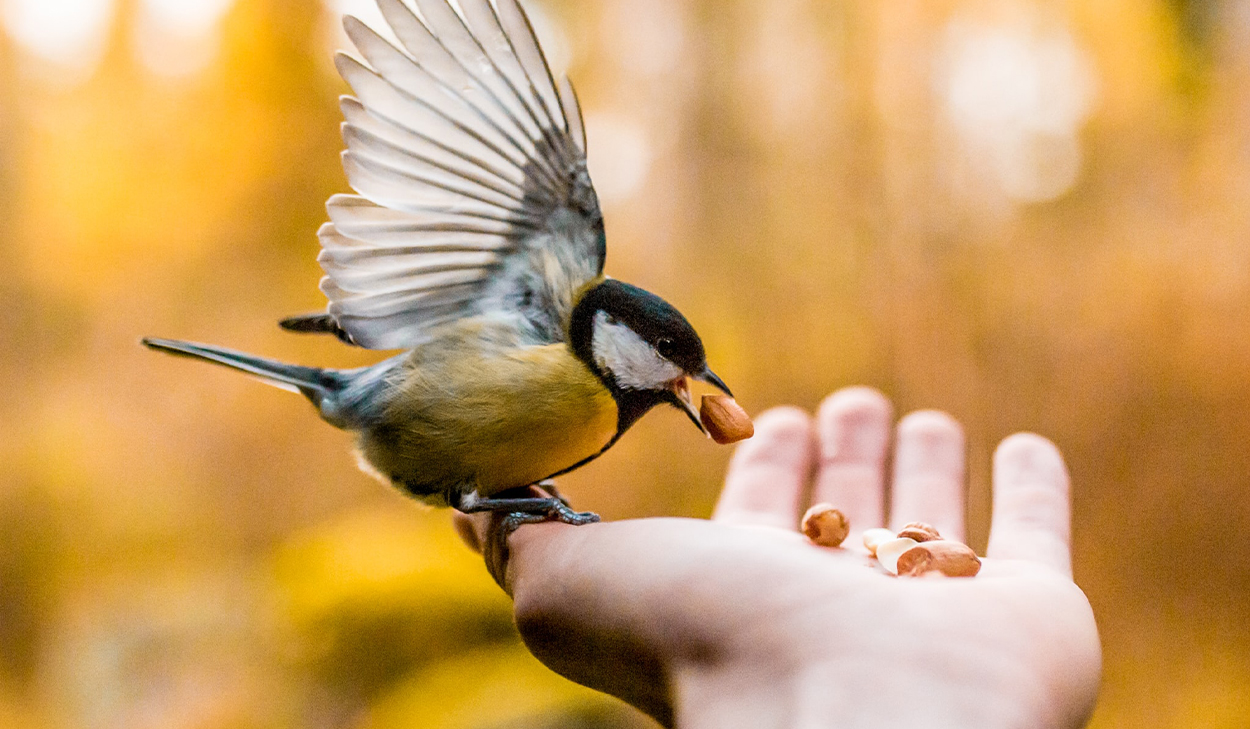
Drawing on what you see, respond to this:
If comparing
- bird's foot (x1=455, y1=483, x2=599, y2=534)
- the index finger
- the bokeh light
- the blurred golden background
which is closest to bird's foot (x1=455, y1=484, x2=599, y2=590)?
bird's foot (x1=455, y1=483, x2=599, y2=534)

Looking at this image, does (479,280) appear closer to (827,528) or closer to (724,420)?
(724,420)

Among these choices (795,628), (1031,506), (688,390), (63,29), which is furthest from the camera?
(63,29)

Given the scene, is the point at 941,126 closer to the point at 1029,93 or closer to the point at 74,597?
the point at 1029,93

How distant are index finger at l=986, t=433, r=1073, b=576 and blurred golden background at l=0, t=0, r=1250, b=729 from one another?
1.17 feet

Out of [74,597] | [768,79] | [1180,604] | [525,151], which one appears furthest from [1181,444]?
[74,597]

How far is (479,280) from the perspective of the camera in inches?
33.4

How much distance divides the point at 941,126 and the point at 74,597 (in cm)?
201

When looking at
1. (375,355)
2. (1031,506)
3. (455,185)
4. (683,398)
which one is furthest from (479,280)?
(375,355)

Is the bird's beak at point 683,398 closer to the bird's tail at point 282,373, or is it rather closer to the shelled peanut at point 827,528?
the shelled peanut at point 827,528

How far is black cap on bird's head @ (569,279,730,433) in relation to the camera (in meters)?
0.82

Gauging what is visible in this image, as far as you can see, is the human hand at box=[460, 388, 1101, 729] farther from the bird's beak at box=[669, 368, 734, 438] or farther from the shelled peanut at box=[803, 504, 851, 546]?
the bird's beak at box=[669, 368, 734, 438]

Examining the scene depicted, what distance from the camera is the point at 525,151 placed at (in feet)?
2.56

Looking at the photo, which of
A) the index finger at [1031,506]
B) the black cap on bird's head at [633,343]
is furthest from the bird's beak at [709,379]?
the index finger at [1031,506]

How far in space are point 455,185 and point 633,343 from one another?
23cm
